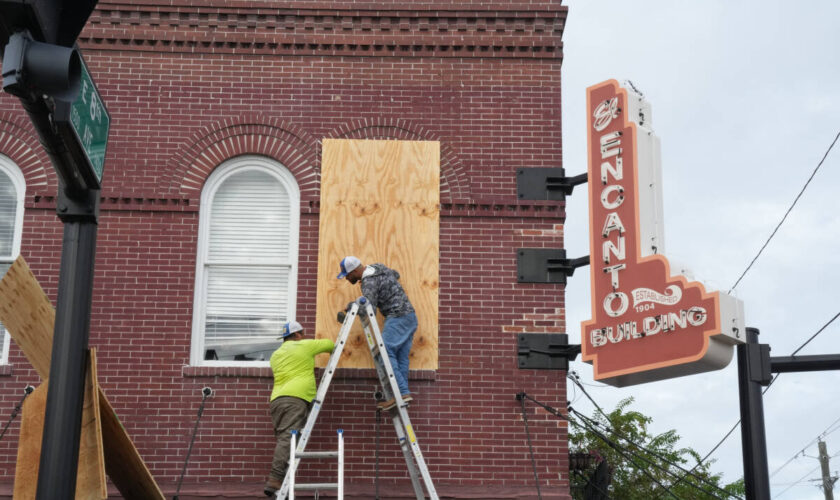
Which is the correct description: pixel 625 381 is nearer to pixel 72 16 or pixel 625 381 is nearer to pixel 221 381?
pixel 221 381

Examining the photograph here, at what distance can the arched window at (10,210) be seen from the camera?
12.6 metres

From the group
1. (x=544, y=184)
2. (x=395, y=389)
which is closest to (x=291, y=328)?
(x=395, y=389)

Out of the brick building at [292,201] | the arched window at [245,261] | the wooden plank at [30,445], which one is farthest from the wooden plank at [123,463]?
the arched window at [245,261]

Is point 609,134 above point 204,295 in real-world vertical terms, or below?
above

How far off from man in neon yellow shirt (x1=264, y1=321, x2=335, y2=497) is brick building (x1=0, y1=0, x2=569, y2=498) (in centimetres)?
53

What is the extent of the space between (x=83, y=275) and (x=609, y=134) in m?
6.85

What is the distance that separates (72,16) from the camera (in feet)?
20.2

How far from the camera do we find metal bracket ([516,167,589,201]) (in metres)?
12.6

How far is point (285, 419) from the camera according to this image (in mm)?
11195

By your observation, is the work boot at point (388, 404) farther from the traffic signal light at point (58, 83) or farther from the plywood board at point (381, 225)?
the traffic signal light at point (58, 83)

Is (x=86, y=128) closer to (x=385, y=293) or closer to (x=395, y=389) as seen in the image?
(x=395, y=389)

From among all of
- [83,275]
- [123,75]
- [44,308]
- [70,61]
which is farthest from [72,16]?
[123,75]

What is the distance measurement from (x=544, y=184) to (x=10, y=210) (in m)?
5.90

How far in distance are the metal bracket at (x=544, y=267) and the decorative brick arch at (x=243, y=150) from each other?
2.37m
